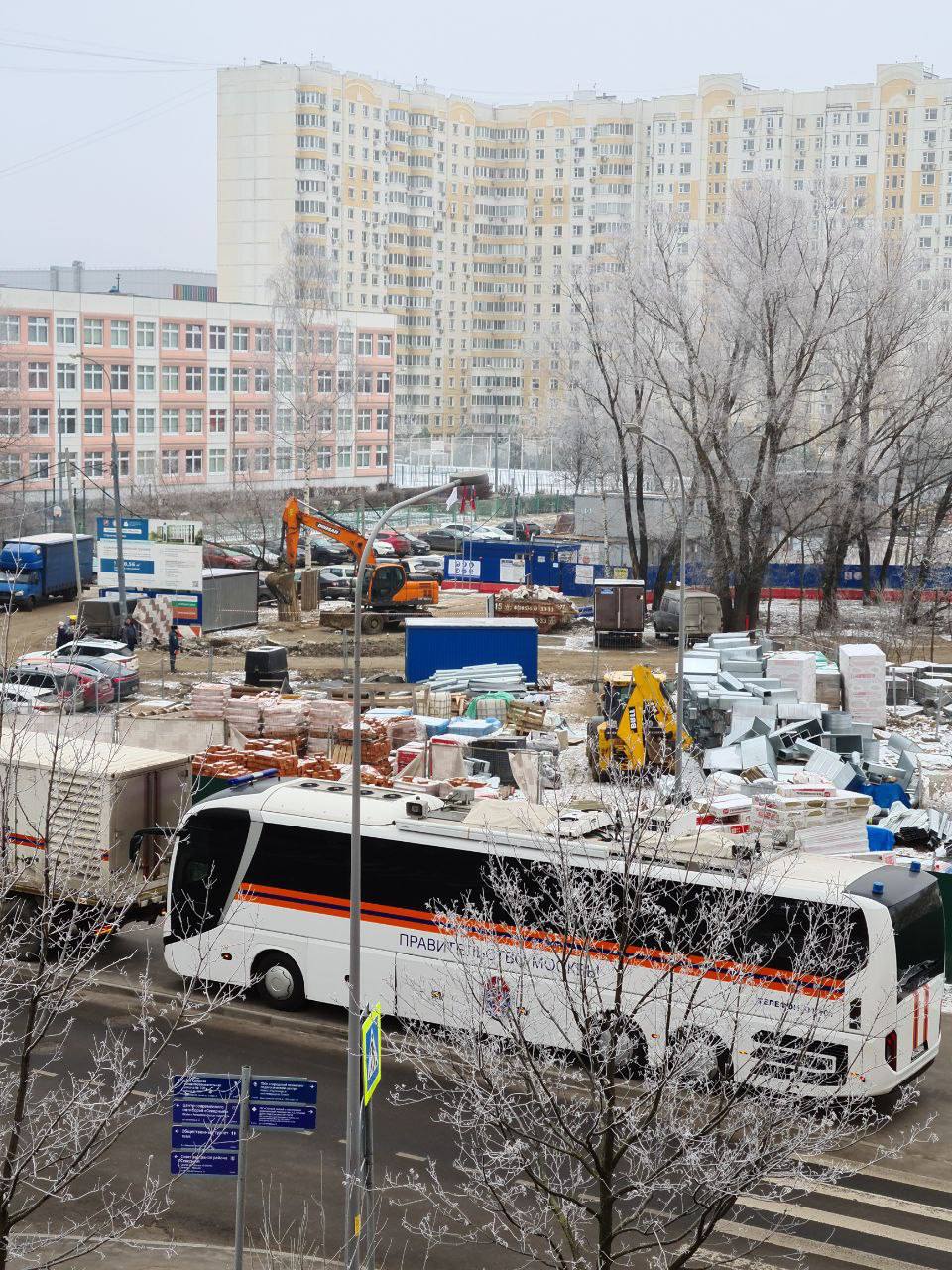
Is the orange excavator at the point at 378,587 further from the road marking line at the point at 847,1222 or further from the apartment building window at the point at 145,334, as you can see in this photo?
the road marking line at the point at 847,1222

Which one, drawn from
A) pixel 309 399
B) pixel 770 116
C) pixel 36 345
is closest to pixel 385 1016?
pixel 36 345

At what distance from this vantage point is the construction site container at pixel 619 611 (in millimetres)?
40906

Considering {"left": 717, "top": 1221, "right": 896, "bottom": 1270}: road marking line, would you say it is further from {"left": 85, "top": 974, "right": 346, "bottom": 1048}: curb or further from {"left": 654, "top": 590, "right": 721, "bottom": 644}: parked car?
{"left": 654, "top": 590, "right": 721, "bottom": 644}: parked car

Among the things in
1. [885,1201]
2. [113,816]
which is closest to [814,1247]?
[885,1201]

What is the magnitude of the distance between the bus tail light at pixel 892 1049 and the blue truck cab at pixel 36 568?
Result: 119 ft

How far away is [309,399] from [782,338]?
117ft

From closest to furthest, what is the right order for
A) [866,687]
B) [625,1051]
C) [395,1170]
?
1. [625,1051]
2. [395,1170]
3. [866,687]

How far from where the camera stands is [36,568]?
151ft

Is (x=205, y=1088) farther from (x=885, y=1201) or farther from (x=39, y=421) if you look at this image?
(x=39, y=421)

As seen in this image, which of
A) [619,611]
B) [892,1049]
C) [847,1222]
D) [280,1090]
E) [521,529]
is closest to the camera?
[280,1090]

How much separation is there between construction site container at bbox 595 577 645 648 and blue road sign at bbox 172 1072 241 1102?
3141 centimetres

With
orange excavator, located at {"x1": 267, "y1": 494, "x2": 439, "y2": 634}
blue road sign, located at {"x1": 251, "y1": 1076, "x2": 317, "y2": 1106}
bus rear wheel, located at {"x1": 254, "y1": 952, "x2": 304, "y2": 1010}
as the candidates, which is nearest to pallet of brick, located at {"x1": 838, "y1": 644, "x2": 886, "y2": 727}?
orange excavator, located at {"x1": 267, "y1": 494, "x2": 439, "y2": 634}

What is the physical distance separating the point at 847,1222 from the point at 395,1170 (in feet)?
12.4

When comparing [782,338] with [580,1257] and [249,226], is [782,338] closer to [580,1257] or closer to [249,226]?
[580,1257]
